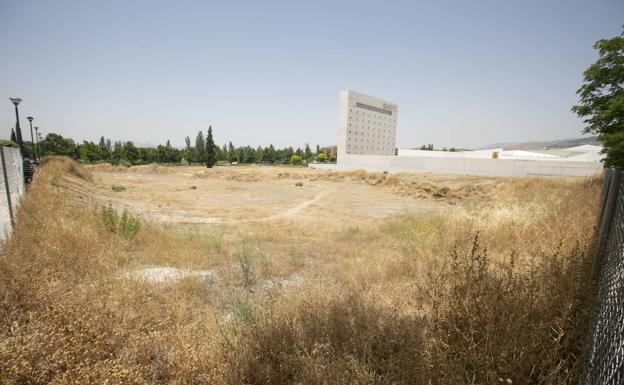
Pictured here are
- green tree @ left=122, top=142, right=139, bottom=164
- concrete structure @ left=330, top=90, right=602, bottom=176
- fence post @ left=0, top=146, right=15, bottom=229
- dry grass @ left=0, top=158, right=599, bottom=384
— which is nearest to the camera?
dry grass @ left=0, top=158, right=599, bottom=384

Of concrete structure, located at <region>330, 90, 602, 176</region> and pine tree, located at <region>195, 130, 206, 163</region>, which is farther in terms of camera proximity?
pine tree, located at <region>195, 130, 206, 163</region>

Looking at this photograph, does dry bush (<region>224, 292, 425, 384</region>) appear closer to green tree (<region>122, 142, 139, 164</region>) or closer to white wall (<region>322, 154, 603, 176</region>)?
white wall (<region>322, 154, 603, 176</region>)

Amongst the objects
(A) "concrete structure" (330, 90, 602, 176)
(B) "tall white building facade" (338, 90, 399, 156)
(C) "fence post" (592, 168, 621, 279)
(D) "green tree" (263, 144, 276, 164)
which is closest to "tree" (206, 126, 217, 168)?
(A) "concrete structure" (330, 90, 602, 176)

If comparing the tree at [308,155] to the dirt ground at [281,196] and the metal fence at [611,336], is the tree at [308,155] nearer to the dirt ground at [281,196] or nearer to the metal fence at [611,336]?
the dirt ground at [281,196]

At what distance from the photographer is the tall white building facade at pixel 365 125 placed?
6931 cm

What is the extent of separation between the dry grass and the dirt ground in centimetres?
777

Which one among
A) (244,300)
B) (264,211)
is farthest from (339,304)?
(264,211)

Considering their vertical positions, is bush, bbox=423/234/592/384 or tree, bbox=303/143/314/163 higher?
tree, bbox=303/143/314/163

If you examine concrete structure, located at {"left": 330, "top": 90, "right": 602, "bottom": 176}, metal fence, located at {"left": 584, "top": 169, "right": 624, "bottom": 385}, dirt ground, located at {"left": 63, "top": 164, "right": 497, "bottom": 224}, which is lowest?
dirt ground, located at {"left": 63, "top": 164, "right": 497, "bottom": 224}

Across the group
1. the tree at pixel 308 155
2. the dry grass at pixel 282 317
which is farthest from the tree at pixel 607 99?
the tree at pixel 308 155

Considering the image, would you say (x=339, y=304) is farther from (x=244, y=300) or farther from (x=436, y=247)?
(x=436, y=247)

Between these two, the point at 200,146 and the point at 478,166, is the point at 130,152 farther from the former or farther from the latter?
the point at 478,166

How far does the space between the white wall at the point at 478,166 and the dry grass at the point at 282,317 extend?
3622 centimetres

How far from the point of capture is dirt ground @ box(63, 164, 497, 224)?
15.8 metres
